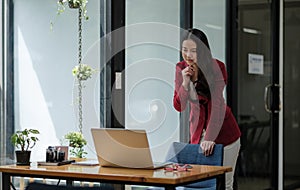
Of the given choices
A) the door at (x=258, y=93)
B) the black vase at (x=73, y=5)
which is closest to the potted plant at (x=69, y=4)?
the black vase at (x=73, y=5)

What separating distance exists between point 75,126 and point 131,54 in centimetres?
70

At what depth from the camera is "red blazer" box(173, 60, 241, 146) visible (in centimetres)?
430

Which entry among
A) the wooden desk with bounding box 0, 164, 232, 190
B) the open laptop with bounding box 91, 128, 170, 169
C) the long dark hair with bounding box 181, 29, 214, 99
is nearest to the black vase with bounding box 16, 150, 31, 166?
the wooden desk with bounding box 0, 164, 232, 190

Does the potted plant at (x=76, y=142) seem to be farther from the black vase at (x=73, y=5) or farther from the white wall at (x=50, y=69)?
the black vase at (x=73, y=5)

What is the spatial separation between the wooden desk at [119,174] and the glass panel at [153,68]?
1243mm

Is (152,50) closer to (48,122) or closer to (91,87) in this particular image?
(91,87)

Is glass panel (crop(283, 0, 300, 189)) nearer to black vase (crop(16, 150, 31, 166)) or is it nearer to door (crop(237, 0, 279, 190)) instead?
door (crop(237, 0, 279, 190))

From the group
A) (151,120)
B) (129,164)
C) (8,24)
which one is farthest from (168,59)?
(129,164)

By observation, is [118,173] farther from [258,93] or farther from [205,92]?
[258,93]

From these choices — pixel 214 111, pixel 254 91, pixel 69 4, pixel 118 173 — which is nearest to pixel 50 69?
pixel 69 4

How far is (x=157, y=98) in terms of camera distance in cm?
503

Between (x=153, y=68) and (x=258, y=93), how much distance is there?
1683 mm

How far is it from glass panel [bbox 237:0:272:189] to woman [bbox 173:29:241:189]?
5.34 ft

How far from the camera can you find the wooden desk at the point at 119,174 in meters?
3.10
